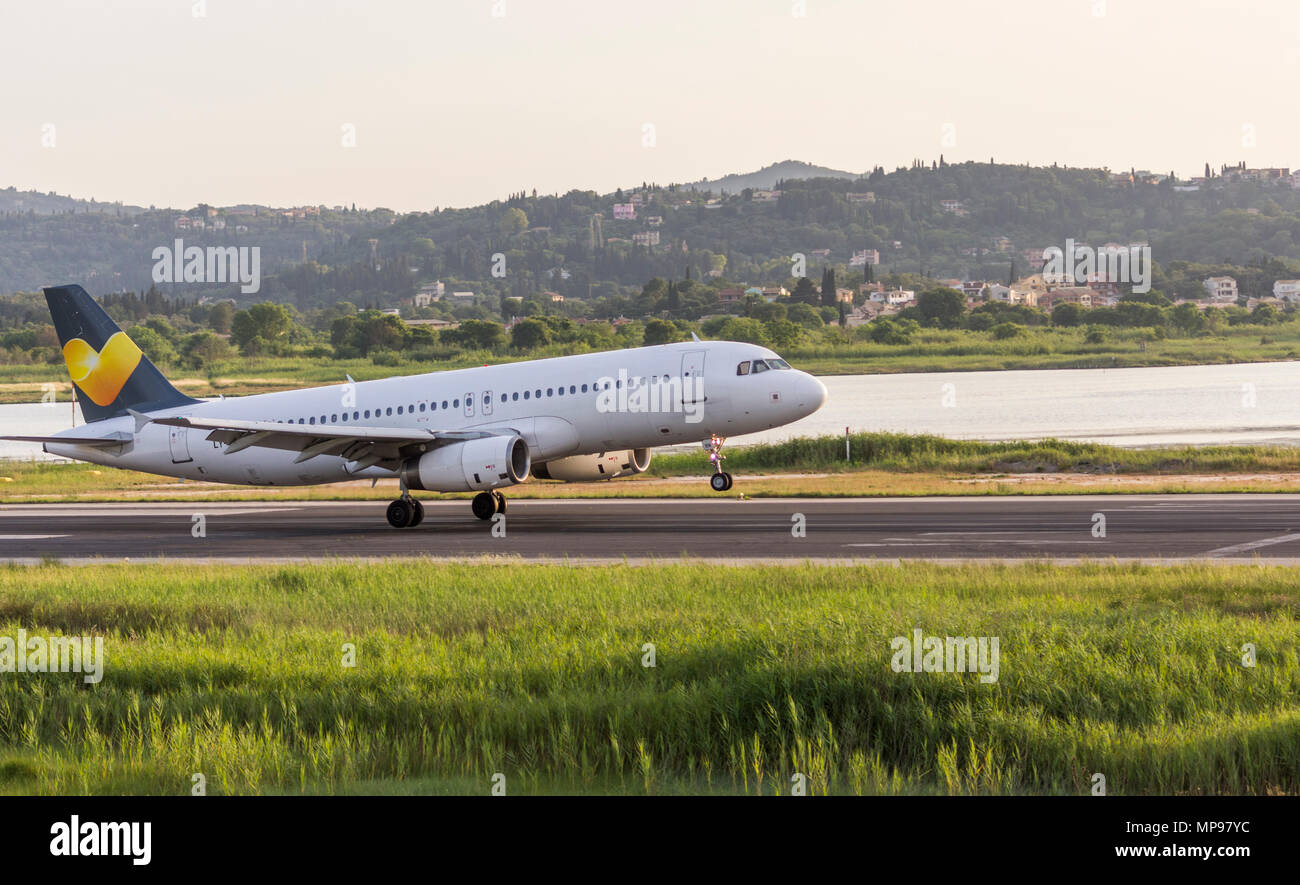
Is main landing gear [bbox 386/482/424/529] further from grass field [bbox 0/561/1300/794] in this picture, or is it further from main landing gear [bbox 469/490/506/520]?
grass field [bbox 0/561/1300/794]

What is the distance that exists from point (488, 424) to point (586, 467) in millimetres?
3267

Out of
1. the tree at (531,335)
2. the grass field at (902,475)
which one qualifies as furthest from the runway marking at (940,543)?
the tree at (531,335)

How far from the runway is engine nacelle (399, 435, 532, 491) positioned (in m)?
1.34

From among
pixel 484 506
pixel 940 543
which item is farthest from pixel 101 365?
pixel 940 543

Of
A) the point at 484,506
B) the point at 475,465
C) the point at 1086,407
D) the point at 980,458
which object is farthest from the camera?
the point at 1086,407

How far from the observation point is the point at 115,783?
37.0 feet

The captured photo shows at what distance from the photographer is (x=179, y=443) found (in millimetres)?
39656

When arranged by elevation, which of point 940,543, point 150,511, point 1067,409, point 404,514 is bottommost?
point 150,511

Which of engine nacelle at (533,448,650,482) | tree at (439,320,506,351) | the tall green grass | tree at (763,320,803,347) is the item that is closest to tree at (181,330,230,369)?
tree at (439,320,506,351)

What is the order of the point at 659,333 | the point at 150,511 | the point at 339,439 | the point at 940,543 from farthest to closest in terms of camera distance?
the point at 659,333, the point at 150,511, the point at 339,439, the point at 940,543

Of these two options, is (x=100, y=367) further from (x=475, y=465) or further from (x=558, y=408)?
(x=558, y=408)

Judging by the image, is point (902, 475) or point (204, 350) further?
point (204, 350)
